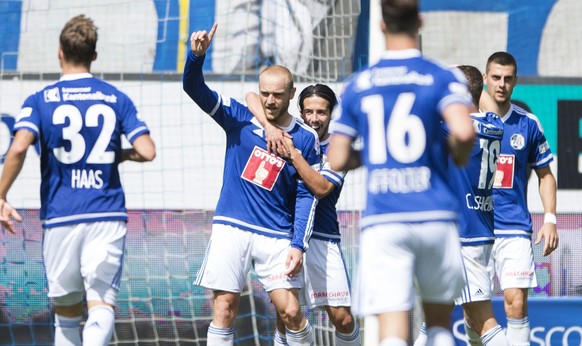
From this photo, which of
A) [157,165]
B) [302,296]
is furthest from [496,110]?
[157,165]

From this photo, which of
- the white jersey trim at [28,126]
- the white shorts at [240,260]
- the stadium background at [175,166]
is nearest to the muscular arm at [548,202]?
the stadium background at [175,166]

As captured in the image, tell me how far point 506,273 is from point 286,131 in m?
1.78

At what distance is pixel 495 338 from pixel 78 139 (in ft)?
9.13

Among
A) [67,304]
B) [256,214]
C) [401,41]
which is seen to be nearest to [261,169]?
[256,214]

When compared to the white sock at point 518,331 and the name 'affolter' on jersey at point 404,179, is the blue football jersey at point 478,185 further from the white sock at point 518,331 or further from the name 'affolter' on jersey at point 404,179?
the name 'affolter' on jersey at point 404,179

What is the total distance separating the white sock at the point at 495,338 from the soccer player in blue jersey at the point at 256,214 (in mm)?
1073

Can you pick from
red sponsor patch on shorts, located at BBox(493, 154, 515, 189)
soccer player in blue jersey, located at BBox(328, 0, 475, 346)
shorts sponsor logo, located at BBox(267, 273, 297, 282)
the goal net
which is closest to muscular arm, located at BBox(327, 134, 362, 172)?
soccer player in blue jersey, located at BBox(328, 0, 475, 346)

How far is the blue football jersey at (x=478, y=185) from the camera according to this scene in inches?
241

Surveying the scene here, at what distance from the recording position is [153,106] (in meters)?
8.20

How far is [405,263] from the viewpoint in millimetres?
4008

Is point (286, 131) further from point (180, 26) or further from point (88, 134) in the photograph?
point (180, 26)

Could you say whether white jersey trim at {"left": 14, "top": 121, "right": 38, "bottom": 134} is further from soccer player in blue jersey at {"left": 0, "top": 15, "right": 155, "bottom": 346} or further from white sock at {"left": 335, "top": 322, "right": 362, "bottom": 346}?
white sock at {"left": 335, "top": 322, "right": 362, "bottom": 346}

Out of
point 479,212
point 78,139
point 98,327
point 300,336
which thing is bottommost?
point 300,336

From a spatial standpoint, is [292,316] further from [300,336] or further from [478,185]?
[478,185]
